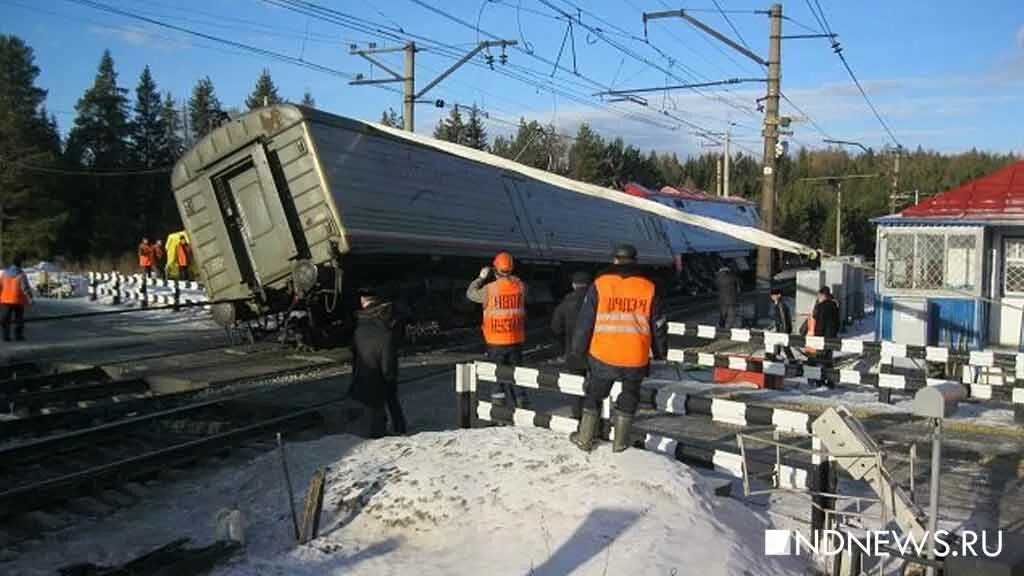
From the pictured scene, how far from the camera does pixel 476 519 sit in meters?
5.63

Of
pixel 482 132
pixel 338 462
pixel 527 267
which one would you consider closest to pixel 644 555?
pixel 338 462

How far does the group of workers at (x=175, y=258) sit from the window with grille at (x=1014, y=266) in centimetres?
1633

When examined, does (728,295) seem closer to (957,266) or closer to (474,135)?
(957,266)

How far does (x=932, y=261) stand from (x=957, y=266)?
380 millimetres

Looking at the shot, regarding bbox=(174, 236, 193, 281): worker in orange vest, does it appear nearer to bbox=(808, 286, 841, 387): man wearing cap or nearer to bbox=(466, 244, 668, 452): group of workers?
bbox=(808, 286, 841, 387): man wearing cap

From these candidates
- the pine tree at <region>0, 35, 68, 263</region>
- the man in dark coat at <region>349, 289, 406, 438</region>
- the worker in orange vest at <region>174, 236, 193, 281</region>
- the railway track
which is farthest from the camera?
the pine tree at <region>0, 35, 68, 263</region>

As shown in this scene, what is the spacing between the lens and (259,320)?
581 inches

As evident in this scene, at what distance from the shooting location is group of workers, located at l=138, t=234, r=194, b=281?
22.9 m

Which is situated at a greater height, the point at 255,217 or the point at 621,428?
the point at 255,217

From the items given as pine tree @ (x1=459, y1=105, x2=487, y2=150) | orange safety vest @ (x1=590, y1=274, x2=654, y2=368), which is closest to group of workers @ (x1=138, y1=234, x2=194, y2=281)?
orange safety vest @ (x1=590, y1=274, x2=654, y2=368)

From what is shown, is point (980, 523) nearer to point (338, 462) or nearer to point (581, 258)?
point (338, 462)

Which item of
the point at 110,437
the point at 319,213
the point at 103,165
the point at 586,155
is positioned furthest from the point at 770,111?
the point at 586,155

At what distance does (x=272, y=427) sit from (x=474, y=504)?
382 centimetres

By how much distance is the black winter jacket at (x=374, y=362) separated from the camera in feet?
27.3
